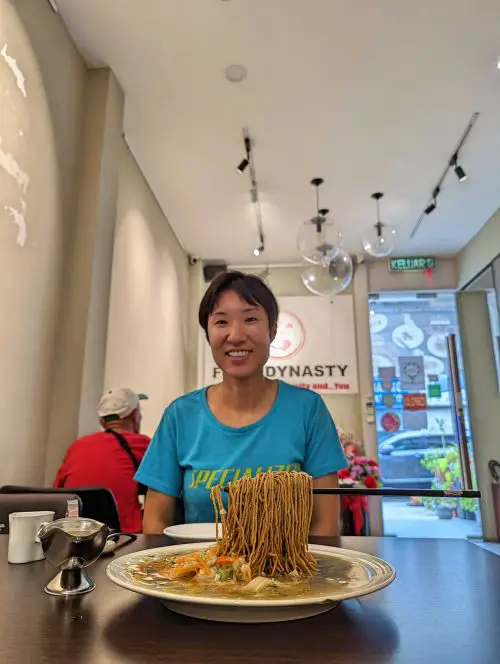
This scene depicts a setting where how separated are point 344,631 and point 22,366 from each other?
2.17 metres

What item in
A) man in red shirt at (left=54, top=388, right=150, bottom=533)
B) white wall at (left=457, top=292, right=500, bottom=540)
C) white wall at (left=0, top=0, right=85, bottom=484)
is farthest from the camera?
white wall at (left=457, top=292, right=500, bottom=540)

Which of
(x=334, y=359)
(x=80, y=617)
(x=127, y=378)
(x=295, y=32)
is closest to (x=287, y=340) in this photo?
(x=334, y=359)

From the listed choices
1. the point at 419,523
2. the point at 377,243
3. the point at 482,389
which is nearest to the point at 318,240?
the point at 377,243

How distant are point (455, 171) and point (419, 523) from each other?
4.51m

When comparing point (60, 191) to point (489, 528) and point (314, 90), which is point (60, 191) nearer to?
point (314, 90)

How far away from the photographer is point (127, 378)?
3.82m

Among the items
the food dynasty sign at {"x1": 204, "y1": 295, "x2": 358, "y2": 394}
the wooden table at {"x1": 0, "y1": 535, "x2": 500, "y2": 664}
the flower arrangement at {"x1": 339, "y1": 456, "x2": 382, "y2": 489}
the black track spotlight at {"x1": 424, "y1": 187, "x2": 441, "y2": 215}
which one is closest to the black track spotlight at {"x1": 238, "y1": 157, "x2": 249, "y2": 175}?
the black track spotlight at {"x1": 424, "y1": 187, "x2": 441, "y2": 215}

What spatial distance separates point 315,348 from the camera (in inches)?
238

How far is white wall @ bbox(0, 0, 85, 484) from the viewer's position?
7.06 ft

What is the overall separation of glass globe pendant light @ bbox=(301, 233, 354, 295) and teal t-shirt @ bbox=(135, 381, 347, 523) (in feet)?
9.31

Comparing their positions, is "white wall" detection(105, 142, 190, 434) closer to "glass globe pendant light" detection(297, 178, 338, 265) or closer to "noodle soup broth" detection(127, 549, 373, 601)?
"glass globe pendant light" detection(297, 178, 338, 265)

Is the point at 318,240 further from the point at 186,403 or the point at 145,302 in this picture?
the point at 186,403

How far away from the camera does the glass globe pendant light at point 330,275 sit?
4059 mm

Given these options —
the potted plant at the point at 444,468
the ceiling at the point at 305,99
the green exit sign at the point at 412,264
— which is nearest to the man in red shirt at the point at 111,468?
the ceiling at the point at 305,99
